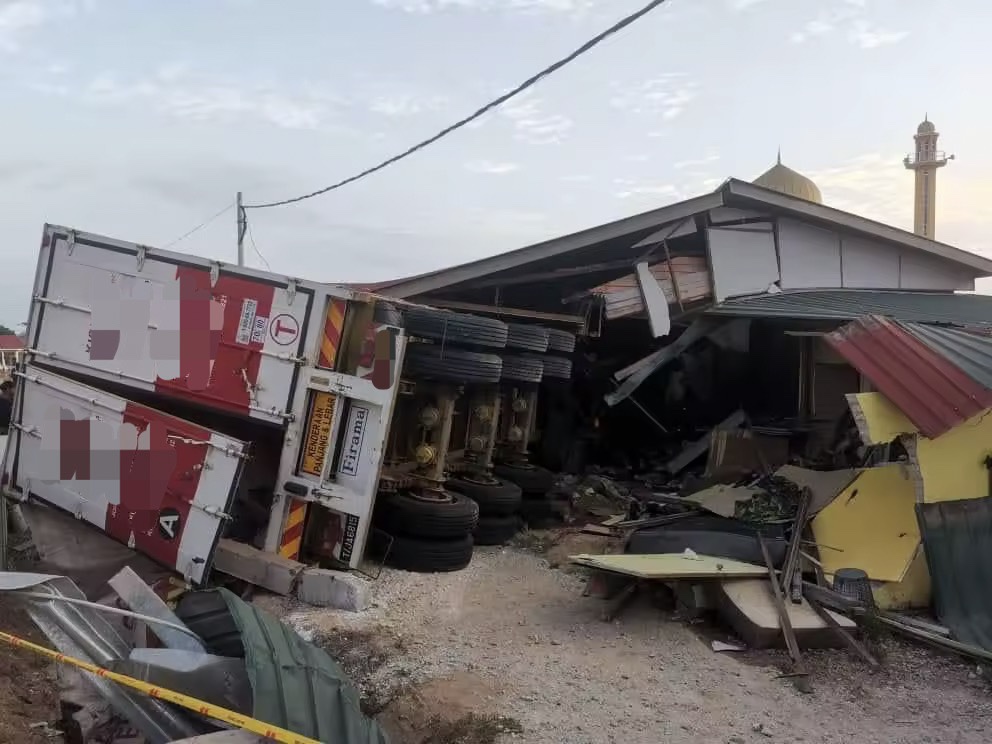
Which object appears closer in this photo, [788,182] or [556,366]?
[556,366]

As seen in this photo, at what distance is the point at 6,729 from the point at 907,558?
5.73 metres

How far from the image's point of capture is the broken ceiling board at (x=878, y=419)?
5.89m

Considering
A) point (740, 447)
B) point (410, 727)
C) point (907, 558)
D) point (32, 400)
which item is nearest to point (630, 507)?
point (740, 447)

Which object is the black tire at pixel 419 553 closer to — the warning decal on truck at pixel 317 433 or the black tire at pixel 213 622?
the warning decal on truck at pixel 317 433

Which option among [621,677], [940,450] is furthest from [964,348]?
[621,677]

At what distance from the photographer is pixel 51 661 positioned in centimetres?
459

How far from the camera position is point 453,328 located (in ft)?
21.5

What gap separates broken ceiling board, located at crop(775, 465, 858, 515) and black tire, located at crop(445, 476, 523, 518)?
267cm

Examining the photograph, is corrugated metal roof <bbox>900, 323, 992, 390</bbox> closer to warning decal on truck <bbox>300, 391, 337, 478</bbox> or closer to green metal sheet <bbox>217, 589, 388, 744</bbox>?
warning decal on truck <bbox>300, 391, 337, 478</bbox>

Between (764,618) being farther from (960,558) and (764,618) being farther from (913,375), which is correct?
(913,375)

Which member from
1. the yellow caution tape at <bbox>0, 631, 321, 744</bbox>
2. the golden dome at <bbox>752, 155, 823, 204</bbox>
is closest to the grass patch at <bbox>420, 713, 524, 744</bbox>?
the yellow caution tape at <bbox>0, 631, 321, 744</bbox>

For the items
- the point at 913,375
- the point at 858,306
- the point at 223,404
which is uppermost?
the point at 858,306

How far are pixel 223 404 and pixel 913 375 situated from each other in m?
5.28

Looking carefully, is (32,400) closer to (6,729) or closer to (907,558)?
(6,729)
